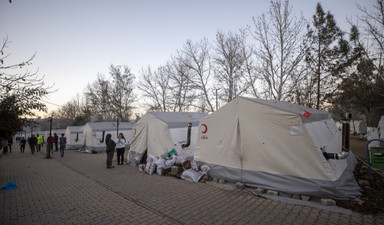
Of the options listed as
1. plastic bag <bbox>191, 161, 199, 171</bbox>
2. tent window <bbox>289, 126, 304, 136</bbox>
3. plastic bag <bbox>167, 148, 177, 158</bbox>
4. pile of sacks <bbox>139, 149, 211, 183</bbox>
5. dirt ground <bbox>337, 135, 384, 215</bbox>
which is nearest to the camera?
dirt ground <bbox>337, 135, 384, 215</bbox>

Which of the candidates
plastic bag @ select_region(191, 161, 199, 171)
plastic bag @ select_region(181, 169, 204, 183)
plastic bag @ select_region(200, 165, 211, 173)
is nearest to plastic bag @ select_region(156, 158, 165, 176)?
plastic bag @ select_region(181, 169, 204, 183)

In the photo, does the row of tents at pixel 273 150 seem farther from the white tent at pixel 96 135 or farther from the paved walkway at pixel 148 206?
the white tent at pixel 96 135

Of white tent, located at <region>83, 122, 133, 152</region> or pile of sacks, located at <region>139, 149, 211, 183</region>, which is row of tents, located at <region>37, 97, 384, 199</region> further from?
white tent, located at <region>83, 122, 133, 152</region>

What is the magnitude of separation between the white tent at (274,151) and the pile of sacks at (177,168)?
16.0 inches

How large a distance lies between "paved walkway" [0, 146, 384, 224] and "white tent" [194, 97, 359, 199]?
0.63 m

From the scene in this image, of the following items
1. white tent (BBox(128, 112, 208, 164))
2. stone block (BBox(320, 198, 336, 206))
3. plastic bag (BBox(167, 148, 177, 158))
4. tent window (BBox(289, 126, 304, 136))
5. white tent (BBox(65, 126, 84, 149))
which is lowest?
white tent (BBox(65, 126, 84, 149))

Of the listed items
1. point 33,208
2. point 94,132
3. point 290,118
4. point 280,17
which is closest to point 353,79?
point 280,17

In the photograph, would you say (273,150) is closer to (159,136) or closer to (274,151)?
(274,151)

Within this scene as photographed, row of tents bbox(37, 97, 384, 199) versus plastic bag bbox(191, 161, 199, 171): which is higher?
row of tents bbox(37, 97, 384, 199)

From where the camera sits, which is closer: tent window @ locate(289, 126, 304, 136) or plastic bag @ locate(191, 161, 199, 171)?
tent window @ locate(289, 126, 304, 136)

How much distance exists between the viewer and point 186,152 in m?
9.67

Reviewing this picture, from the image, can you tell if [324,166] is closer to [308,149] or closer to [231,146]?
[308,149]

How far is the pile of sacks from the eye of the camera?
6.88 m

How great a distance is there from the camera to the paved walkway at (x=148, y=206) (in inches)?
153
